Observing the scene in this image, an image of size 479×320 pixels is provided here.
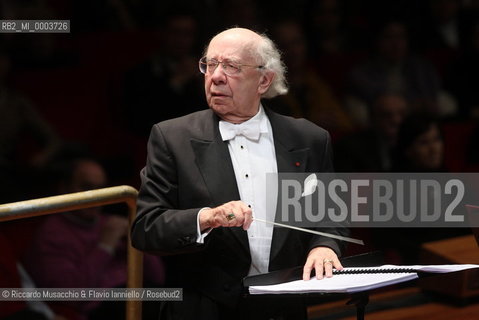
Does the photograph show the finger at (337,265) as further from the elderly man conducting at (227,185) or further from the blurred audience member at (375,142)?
the blurred audience member at (375,142)

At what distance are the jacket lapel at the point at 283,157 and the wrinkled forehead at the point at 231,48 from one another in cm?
19

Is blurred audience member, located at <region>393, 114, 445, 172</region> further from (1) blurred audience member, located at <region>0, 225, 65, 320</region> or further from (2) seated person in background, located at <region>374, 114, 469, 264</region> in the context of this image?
(1) blurred audience member, located at <region>0, 225, 65, 320</region>

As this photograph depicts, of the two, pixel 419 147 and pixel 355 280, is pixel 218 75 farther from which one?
pixel 419 147

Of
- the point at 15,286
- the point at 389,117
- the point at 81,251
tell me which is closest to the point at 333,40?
the point at 389,117

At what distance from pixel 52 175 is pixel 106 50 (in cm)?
92

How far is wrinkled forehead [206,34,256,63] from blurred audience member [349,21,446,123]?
260cm

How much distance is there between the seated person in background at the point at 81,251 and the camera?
128 inches

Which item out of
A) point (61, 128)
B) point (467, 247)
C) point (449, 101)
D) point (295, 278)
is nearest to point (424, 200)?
point (467, 247)

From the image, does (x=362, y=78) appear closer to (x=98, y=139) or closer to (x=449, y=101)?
(x=449, y=101)

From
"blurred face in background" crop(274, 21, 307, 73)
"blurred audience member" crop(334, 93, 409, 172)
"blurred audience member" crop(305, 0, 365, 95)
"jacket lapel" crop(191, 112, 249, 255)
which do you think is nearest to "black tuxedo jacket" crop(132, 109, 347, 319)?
"jacket lapel" crop(191, 112, 249, 255)

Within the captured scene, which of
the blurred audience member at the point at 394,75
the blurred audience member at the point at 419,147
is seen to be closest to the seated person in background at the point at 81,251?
the blurred audience member at the point at 419,147

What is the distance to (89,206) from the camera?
2.39 m

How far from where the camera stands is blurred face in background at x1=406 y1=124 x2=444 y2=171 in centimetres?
372

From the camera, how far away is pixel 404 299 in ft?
9.61
